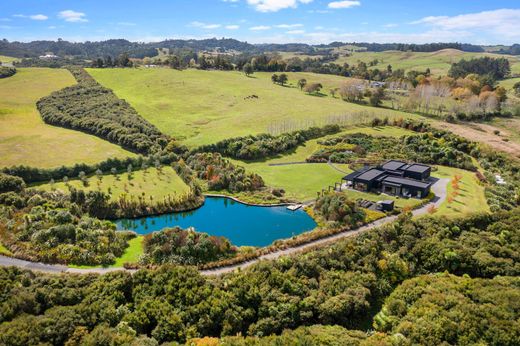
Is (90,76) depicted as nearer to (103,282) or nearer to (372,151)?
(372,151)

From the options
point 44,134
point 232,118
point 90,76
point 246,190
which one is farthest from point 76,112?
point 246,190

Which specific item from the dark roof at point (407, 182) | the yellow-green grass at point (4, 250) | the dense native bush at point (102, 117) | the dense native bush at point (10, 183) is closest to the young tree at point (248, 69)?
the dense native bush at point (102, 117)

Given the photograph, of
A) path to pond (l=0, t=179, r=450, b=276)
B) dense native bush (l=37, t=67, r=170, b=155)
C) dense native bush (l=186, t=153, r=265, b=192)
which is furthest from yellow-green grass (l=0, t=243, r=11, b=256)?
dense native bush (l=37, t=67, r=170, b=155)

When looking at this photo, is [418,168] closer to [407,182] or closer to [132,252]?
[407,182]

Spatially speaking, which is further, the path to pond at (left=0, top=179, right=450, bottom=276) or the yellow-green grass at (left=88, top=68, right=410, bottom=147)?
the yellow-green grass at (left=88, top=68, right=410, bottom=147)

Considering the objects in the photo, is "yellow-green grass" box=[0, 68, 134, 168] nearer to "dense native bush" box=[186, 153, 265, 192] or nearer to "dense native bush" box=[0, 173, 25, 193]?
"dense native bush" box=[0, 173, 25, 193]

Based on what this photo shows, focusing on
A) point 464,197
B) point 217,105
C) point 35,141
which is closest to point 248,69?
point 217,105

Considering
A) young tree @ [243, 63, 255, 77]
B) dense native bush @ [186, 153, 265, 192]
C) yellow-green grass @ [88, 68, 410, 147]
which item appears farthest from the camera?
young tree @ [243, 63, 255, 77]
